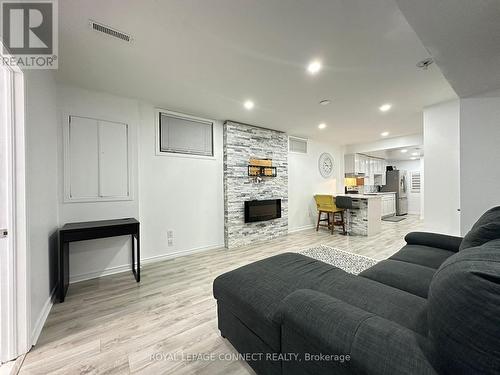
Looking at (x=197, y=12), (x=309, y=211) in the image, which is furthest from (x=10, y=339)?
(x=309, y=211)

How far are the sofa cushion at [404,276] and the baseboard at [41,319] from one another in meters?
2.61

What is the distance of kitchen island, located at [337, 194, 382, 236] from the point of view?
4770mm

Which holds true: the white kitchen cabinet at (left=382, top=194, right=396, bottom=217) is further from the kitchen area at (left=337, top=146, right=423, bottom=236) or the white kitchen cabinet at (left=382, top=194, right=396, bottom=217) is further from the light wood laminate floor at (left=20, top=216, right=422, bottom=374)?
the light wood laminate floor at (left=20, top=216, right=422, bottom=374)

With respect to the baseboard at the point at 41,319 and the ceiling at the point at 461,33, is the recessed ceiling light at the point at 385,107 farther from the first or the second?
the baseboard at the point at 41,319

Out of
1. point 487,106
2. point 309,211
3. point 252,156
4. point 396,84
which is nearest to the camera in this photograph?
point 487,106

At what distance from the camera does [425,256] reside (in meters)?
1.84

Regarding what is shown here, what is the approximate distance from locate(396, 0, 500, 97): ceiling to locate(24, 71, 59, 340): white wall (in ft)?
9.09

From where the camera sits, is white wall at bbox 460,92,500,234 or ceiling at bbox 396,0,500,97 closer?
ceiling at bbox 396,0,500,97

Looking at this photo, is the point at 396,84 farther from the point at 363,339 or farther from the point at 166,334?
the point at 166,334

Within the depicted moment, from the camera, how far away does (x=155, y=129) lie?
335cm

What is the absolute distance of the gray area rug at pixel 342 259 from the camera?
294cm

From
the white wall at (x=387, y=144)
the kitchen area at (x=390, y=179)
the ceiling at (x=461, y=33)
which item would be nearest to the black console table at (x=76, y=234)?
the ceiling at (x=461, y=33)

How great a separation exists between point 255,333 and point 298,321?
474 mm

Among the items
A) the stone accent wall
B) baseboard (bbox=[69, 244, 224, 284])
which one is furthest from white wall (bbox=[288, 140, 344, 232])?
baseboard (bbox=[69, 244, 224, 284])
